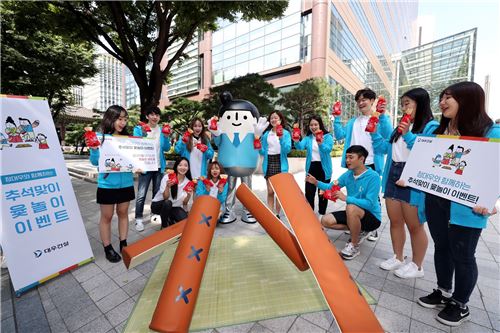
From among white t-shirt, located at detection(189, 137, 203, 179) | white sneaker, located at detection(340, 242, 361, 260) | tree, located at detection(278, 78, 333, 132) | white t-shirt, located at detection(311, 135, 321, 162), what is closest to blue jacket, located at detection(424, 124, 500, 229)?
white sneaker, located at detection(340, 242, 361, 260)

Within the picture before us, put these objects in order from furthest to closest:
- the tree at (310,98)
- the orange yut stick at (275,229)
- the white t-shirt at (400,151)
Result: 1. the tree at (310,98)
2. the white t-shirt at (400,151)
3. the orange yut stick at (275,229)

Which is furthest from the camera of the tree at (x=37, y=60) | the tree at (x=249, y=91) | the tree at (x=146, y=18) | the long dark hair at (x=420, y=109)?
the tree at (x=249, y=91)

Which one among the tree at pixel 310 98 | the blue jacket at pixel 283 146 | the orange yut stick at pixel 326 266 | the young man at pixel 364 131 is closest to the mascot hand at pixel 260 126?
the blue jacket at pixel 283 146

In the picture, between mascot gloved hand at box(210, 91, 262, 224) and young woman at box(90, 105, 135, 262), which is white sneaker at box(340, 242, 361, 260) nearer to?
mascot gloved hand at box(210, 91, 262, 224)

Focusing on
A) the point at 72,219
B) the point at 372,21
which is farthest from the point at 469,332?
the point at 372,21

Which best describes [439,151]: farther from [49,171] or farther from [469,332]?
[49,171]

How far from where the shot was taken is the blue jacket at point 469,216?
Answer: 5.74 feet

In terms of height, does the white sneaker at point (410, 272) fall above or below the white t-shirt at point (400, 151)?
below

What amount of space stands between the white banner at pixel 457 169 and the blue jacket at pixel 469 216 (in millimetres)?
82

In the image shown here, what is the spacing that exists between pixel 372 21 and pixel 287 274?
150 feet

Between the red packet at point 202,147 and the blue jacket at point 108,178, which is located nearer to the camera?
the blue jacket at point 108,178

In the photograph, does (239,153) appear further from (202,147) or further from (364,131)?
(364,131)

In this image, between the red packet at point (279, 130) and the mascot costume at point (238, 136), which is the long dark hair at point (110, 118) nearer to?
the mascot costume at point (238, 136)

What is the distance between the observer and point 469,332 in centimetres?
187
